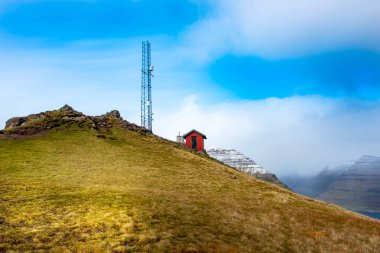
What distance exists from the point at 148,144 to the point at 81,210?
4066cm

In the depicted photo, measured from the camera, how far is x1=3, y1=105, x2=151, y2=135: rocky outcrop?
6266 cm

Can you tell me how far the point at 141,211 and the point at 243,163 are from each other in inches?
5688

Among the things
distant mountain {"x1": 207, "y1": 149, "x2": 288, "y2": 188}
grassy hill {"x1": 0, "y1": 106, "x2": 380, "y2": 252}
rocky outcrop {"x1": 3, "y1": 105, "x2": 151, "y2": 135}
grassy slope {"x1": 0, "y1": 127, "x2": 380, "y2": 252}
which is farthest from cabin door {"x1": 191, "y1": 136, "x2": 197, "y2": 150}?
distant mountain {"x1": 207, "y1": 149, "x2": 288, "y2": 188}

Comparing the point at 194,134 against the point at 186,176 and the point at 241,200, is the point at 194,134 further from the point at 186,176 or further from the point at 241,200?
the point at 241,200

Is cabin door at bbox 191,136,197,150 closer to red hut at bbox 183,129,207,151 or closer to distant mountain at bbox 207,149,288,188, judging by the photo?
red hut at bbox 183,129,207,151

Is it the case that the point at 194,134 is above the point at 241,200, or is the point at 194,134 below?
above

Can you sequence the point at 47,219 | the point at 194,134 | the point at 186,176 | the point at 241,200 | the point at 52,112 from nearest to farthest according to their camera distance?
the point at 47,219
the point at 241,200
the point at 186,176
the point at 52,112
the point at 194,134

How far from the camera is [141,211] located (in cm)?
2734

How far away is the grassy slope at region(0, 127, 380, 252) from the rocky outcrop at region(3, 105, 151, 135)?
10099mm

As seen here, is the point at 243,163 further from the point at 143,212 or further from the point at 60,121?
the point at 143,212

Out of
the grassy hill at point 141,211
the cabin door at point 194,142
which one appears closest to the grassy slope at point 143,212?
the grassy hill at point 141,211

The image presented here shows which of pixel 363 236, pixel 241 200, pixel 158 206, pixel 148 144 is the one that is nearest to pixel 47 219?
pixel 158 206

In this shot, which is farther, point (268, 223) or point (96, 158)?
point (96, 158)

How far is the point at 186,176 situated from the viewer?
47875mm
